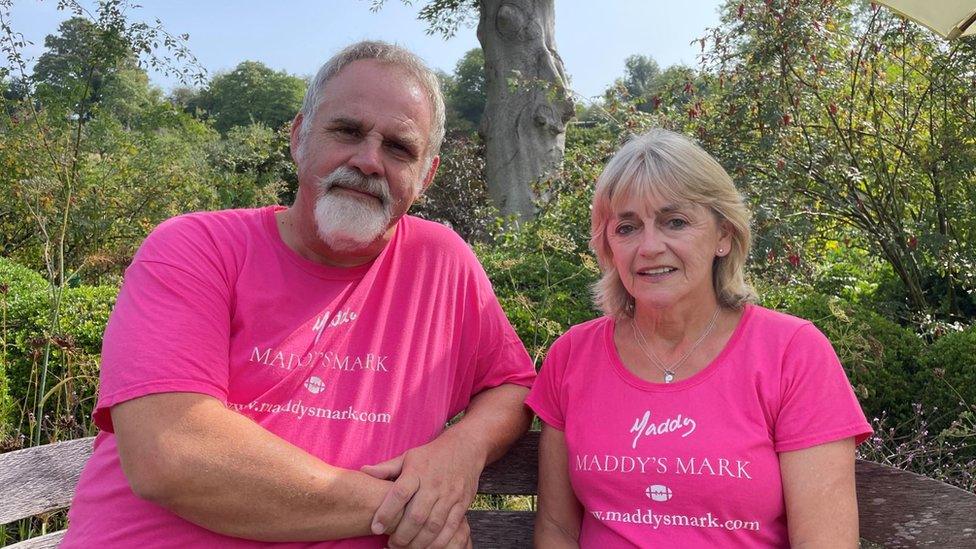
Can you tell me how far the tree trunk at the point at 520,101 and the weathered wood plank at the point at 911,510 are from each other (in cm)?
1022

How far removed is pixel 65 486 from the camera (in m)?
2.69

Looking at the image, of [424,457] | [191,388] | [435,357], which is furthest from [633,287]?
[191,388]

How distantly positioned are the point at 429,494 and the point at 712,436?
70cm

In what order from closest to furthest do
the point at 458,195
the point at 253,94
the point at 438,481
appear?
the point at 438,481 < the point at 458,195 < the point at 253,94

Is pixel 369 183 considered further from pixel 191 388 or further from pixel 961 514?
pixel 961 514

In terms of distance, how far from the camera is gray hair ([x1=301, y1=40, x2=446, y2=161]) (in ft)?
7.92

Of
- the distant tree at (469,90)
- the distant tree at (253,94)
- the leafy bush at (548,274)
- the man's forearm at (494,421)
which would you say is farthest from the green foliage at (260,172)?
the distant tree at (253,94)

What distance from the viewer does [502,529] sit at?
263 centimetres

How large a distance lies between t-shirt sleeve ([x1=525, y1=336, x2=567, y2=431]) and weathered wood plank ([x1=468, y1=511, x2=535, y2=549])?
1.34 feet

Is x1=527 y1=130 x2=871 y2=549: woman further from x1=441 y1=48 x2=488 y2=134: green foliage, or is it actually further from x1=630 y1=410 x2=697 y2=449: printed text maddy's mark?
x1=441 y1=48 x2=488 y2=134: green foliage

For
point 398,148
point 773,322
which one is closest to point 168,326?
point 398,148

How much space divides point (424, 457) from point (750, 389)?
0.82m

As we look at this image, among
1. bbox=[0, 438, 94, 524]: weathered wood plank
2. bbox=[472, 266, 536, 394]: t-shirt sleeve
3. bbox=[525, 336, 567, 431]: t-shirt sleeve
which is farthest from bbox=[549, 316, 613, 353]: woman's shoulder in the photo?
bbox=[0, 438, 94, 524]: weathered wood plank

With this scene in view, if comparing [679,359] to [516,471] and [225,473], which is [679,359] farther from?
[225,473]
